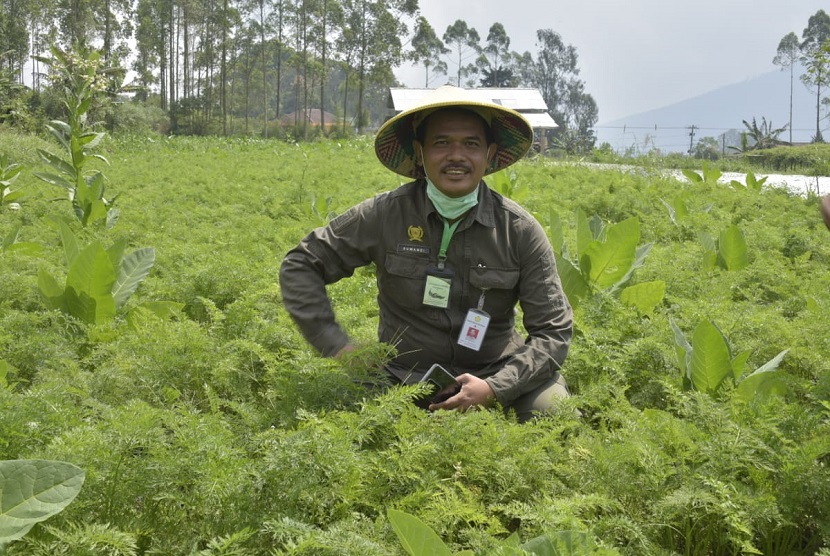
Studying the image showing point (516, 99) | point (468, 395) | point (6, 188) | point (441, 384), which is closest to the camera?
point (468, 395)

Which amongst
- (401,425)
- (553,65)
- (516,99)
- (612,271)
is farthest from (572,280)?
(553,65)

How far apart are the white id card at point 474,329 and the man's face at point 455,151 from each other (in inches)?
18.2

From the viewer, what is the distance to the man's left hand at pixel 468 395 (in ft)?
8.65

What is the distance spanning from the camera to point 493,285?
290cm

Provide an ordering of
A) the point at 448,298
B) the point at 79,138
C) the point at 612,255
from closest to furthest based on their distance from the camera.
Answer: the point at 448,298, the point at 612,255, the point at 79,138

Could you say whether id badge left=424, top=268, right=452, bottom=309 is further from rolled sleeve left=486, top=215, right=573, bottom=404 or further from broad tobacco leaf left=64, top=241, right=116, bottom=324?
broad tobacco leaf left=64, top=241, right=116, bottom=324

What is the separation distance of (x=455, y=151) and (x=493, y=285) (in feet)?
1.74

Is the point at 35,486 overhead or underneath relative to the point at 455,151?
A: underneath

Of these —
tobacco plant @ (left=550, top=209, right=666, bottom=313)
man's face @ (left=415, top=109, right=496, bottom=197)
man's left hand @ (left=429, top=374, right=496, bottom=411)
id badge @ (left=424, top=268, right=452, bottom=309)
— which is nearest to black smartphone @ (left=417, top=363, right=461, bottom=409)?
man's left hand @ (left=429, top=374, right=496, bottom=411)

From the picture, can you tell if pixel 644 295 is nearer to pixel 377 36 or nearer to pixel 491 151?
pixel 491 151

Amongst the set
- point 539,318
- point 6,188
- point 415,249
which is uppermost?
point 6,188

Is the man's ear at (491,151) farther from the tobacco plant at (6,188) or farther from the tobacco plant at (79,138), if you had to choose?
the tobacco plant at (6,188)

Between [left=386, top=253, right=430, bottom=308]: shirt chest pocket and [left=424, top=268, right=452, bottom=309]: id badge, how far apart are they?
0.11 feet

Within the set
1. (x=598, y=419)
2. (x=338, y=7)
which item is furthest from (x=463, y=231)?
(x=338, y=7)
